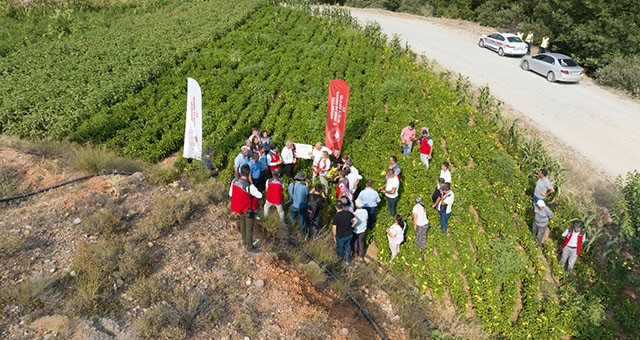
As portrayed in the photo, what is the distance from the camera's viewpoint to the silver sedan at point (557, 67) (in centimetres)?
1984

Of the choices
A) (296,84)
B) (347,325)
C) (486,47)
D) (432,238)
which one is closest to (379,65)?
(296,84)

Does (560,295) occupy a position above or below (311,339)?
below

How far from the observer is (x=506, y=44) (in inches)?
960

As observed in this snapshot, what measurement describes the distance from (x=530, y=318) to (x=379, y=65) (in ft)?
49.9

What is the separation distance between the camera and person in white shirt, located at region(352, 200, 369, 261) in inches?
338

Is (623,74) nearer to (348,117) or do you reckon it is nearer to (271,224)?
(348,117)

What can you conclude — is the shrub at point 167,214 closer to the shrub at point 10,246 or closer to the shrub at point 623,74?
the shrub at point 10,246

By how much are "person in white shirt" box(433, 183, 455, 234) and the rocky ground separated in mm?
2730

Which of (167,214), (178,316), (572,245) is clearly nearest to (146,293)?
(178,316)

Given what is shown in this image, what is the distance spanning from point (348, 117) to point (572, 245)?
8.54 metres

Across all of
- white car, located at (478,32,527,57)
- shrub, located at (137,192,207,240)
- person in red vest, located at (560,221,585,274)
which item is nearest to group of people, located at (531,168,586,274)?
person in red vest, located at (560,221,585,274)

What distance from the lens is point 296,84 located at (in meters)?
17.9

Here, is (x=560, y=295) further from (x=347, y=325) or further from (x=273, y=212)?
(x=273, y=212)

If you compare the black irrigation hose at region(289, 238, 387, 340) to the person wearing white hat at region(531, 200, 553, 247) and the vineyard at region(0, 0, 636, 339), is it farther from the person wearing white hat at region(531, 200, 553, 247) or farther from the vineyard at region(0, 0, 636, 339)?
the person wearing white hat at region(531, 200, 553, 247)
